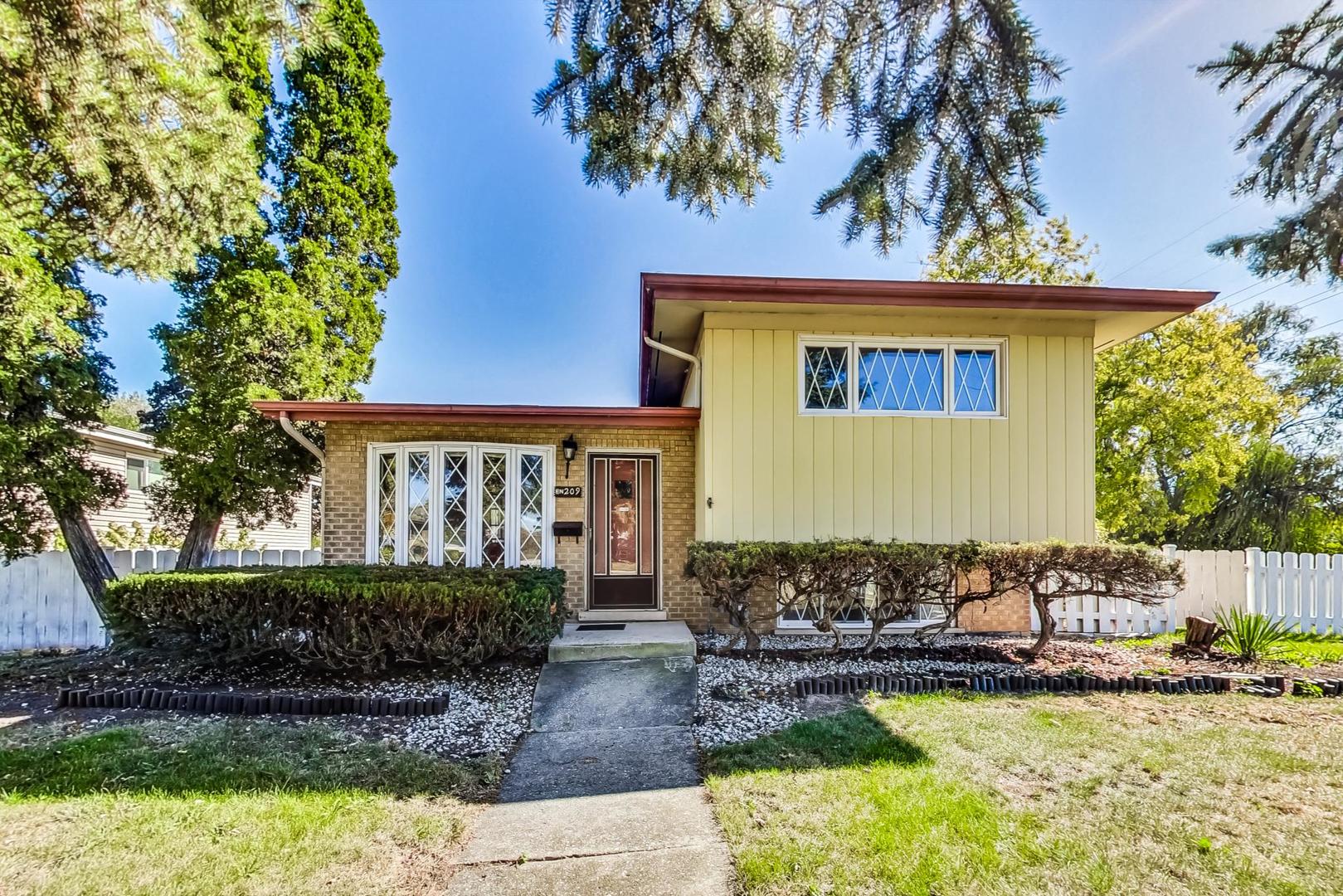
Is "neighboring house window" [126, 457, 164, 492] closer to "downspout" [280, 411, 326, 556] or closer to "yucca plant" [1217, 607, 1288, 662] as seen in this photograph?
"downspout" [280, 411, 326, 556]

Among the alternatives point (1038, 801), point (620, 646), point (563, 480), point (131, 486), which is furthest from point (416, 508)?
point (131, 486)

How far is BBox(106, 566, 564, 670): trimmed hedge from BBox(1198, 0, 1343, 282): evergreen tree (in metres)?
6.18

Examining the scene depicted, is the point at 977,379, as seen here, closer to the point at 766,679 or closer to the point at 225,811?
the point at 766,679

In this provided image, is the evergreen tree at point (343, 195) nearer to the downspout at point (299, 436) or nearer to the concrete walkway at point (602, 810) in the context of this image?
the downspout at point (299, 436)

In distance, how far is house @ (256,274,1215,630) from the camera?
714 cm

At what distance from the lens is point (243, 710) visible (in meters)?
5.00

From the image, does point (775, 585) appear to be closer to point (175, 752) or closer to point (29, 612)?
point (175, 752)

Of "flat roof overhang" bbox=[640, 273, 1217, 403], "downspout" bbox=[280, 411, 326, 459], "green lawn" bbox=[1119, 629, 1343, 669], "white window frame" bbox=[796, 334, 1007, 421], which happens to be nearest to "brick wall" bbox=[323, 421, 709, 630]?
"downspout" bbox=[280, 411, 326, 459]

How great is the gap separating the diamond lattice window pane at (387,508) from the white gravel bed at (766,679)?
4232 mm

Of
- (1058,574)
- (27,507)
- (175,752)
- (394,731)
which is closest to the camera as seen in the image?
(175,752)

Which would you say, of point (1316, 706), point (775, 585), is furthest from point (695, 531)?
point (1316, 706)

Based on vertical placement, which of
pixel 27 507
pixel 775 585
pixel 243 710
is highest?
pixel 27 507

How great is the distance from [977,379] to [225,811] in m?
8.11

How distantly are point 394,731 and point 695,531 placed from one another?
14.8 ft
